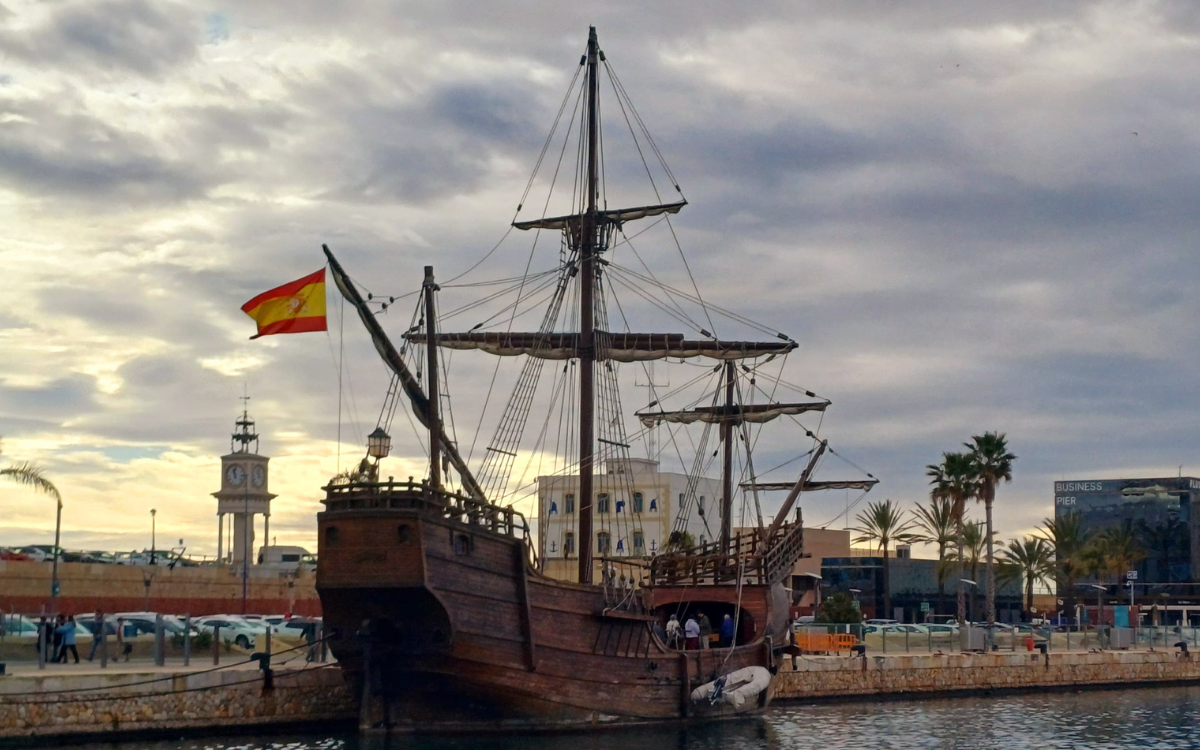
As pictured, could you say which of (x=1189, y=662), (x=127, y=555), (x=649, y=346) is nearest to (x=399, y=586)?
(x=649, y=346)

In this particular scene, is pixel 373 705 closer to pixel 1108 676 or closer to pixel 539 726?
pixel 539 726

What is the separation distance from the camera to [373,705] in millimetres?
28734

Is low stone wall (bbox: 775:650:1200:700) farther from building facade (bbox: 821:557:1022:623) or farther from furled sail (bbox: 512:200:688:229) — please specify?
building facade (bbox: 821:557:1022:623)

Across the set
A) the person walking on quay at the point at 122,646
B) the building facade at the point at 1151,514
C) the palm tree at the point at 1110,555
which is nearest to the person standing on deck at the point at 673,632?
the person walking on quay at the point at 122,646

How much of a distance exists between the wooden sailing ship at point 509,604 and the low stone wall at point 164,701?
1.73 metres

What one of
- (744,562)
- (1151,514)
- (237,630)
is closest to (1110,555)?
(1151,514)

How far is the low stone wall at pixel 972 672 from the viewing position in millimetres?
43000

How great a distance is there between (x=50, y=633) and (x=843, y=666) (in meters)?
24.2

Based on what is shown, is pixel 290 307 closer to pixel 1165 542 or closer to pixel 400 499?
pixel 400 499

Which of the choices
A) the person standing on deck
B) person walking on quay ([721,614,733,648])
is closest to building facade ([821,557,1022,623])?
person walking on quay ([721,614,733,648])

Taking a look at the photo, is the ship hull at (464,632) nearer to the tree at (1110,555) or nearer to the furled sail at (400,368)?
the furled sail at (400,368)

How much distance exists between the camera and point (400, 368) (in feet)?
104

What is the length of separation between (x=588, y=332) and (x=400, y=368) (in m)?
6.44

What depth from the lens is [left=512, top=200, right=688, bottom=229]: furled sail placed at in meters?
37.9
